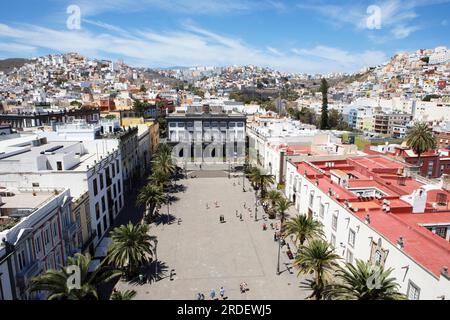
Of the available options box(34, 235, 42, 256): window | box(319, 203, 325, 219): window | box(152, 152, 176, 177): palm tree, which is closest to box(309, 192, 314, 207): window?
box(319, 203, 325, 219): window

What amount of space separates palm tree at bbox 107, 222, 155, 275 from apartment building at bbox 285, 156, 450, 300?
1786cm

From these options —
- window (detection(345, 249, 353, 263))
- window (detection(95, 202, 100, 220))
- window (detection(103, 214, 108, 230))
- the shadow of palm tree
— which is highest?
window (detection(95, 202, 100, 220))

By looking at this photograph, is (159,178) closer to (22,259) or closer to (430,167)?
(22,259)

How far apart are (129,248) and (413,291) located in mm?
21097

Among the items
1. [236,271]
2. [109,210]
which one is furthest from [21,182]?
[236,271]

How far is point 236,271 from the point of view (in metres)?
29.2

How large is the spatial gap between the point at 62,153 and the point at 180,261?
17.6 meters

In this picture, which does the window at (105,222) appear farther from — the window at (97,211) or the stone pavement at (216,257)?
the stone pavement at (216,257)

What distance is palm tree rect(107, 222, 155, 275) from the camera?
26.6 meters

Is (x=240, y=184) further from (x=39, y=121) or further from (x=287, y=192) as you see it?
(x=39, y=121)

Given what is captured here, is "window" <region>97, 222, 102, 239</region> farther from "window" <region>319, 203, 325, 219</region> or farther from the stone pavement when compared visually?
"window" <region>319, 203, 325, 219</region>

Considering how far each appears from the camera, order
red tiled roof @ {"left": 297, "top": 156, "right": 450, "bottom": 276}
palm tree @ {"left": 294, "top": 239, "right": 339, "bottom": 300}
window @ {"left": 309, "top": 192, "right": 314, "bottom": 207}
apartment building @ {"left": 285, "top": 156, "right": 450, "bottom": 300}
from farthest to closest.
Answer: window @ {"left": 309, "top": 192, "right": 314, "bottom": 207} → palm tree @ {"left": 294, "top": 239, "right": 339, "bottom": 300} → red tiled roof @ {"left": 297, "top": 156, "right": 450, "bottom": 276} → apartment building @ {"left": 285, "top": 156, "right": 450, "bottom": 300}

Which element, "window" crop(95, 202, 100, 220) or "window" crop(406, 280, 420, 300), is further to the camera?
"window" crop(95, 202, 100, 220)
